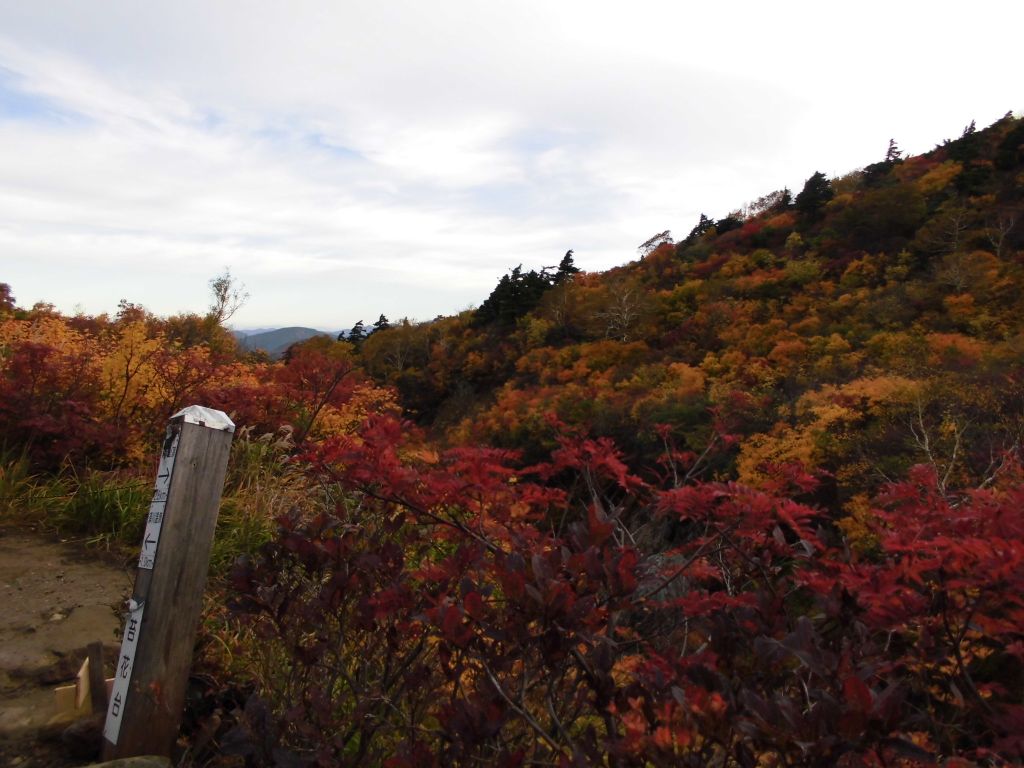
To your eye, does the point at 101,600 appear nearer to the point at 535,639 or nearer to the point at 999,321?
the point at 535,639

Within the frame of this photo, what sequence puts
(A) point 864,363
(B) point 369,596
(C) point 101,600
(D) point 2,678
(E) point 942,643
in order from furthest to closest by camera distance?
(A) point 864,363 → (C) point 101,600 → (D) point 2,678 → (B) point 369,596 → (E) point 942,643

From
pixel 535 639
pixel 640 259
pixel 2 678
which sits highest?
pixel 640 259

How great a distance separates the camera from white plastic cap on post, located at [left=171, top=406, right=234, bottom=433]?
198 centimetres

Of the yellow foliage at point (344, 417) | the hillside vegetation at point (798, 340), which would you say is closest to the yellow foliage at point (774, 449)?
the hillside vegetation at point (798, 340)

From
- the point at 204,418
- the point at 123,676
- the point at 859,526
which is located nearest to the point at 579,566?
the point at 204,418

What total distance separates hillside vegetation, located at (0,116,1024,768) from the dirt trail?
10.9 inches

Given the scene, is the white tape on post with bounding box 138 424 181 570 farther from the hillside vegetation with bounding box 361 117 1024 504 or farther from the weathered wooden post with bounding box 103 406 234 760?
the hillside vegetation with bounding box 361 117 1024 504

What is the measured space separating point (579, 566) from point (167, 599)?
136cm

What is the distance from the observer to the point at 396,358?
92.6 ft

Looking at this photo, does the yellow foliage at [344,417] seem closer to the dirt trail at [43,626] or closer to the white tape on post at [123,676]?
the dirt trail at [43,626]

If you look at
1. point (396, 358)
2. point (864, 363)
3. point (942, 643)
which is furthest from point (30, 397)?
point (396, 358)

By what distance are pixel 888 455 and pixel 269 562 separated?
932 cm

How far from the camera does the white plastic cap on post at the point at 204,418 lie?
198 centimetres

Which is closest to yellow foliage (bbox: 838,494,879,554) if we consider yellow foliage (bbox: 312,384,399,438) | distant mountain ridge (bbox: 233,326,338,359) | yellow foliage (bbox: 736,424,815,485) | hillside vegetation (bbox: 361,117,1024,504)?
hillside vegetation (bbox: 361,117,1024,504)
